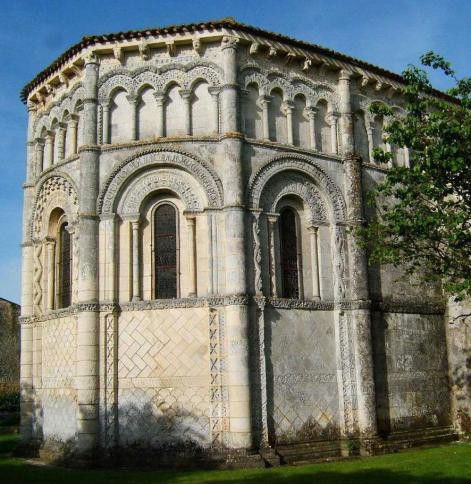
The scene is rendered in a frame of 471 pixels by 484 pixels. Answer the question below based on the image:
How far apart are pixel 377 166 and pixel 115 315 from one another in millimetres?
9972

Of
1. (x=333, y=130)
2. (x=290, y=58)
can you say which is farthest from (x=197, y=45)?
(x=333, y=130)

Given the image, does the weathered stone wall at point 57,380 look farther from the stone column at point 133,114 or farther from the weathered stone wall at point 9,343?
the weathered stone wall at point 9,343

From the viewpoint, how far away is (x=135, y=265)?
1919 centimetres

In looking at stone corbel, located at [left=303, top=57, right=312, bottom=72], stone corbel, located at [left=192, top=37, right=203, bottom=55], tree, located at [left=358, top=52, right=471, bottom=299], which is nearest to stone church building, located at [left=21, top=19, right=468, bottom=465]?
stone corbel, located at [left=192, top=37, right=203, bottom=55]

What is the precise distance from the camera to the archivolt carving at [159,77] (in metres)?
19.8

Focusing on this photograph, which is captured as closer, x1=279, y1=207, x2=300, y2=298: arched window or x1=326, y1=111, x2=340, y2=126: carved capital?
x1=279, y1=207, x2=300, y2=298: arched window

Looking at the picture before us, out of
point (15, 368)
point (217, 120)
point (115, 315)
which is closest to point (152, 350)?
point (115, 315)

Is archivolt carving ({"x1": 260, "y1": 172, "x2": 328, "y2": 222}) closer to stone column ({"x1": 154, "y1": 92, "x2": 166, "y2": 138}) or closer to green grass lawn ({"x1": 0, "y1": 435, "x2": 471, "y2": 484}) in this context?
stone column ({"x1": 154, "y1": 92, "x2": 166, "y2": 138})

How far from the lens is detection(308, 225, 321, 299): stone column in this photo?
20156 millimetres

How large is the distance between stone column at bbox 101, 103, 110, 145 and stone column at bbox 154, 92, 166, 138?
1508 mm

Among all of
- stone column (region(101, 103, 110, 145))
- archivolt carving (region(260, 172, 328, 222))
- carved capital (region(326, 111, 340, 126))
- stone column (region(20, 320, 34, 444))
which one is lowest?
stone column (region(20, 320, 34, 444))

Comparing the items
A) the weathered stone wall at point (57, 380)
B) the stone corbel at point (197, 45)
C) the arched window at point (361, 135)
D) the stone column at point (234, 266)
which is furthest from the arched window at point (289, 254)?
the weathered stone wall at point (57, 380)

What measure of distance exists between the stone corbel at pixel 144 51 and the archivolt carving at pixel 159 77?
1.17 feet

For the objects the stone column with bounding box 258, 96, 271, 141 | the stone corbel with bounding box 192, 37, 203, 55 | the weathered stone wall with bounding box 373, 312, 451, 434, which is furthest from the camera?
the weathered stone wall with bounding box 373, 312, 451, 434
